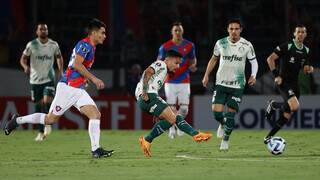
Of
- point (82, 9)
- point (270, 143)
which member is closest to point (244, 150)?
point (270, 143)

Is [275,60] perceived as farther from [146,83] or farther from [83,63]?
[83,63]

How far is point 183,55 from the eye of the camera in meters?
20.0

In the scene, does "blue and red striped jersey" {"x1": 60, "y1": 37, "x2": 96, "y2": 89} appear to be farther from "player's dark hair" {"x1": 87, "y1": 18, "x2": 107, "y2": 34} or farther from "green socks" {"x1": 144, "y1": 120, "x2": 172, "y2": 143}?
"green socks" {"x1": 144, "y1": 120, "x2": 172, "y2": 143}

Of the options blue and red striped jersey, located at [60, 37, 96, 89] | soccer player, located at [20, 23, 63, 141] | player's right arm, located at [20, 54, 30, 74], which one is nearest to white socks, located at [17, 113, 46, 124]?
blue and red striped jersey, located at [60, 37, 96, 89]

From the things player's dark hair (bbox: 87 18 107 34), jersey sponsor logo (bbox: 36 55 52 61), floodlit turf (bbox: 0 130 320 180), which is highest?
player's dark hair (bbox: 87 18 107 34)

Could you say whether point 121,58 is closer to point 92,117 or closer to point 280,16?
point 280,16

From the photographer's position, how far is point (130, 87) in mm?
25156

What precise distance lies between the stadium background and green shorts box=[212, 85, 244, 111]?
7884mm

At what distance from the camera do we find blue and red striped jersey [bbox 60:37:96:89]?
14.4m

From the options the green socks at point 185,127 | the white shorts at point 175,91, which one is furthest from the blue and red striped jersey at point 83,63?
the white shorts at point 175,91

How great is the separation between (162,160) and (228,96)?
9.25 feet

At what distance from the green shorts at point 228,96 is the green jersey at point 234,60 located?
0.26 ft

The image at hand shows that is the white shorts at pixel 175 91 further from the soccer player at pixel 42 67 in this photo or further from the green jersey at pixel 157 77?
the green jersey at pixel 157 77

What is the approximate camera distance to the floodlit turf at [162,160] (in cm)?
1206
